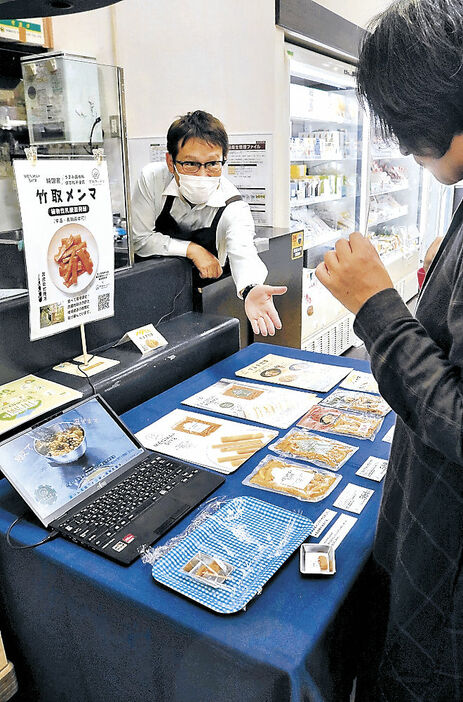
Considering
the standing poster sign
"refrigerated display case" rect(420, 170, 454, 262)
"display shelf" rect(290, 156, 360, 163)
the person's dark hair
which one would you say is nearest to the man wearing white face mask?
the standing poster sign

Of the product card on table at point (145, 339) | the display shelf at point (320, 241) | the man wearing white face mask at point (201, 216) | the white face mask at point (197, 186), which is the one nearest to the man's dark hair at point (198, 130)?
the man wearing white face mask at point (201, 216)

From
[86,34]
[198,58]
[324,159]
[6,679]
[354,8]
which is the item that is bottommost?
[6,679]

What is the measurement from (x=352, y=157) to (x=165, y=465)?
3.89 metres

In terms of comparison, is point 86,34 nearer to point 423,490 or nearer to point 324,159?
point 324,159

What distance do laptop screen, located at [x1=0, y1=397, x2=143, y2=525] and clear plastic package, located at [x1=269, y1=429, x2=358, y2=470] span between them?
0.37 metres

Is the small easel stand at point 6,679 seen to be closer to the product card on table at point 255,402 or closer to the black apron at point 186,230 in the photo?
the product card on table at point 255,402

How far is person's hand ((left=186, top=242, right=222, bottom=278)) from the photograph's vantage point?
215 centimetres

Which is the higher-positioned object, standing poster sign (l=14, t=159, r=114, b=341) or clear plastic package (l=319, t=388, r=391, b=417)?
standing poster sign (l=14, t=159, r=114, b=341)

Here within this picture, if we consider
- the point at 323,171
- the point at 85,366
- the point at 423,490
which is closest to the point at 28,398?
the point at 85,366

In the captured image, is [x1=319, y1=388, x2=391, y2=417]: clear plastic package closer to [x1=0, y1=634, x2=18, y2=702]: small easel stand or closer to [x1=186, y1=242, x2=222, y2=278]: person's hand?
[x1=186, y1=242, x2=222, y2=278]: person's hand

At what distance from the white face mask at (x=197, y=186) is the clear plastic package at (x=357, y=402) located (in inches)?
37.8

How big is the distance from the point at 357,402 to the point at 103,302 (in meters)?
0.82

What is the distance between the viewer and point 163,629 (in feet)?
3.10

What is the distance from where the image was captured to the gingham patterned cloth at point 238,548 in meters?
0.96
